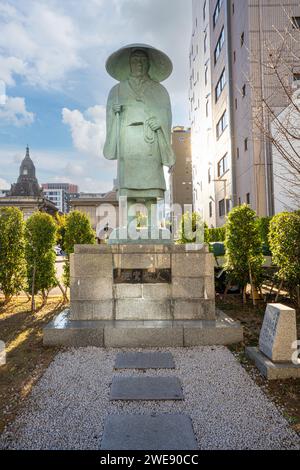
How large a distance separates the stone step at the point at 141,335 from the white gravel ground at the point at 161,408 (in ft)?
1.69

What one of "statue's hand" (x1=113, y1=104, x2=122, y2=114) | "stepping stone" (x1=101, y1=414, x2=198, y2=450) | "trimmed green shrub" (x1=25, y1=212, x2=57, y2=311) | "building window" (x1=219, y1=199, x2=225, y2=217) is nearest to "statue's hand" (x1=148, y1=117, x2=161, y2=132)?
"statue's hand" (x1=113, y1=104, x2=122, y2=114)

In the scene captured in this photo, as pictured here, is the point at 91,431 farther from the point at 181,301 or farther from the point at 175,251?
the point at 175,251

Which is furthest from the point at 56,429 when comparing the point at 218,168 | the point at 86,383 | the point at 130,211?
the point at 218,168

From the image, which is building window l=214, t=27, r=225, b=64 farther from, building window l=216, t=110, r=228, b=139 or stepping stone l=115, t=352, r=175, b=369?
A: stepping stone l=115, t=352, r=175, b=369

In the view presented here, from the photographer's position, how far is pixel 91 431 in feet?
8.69

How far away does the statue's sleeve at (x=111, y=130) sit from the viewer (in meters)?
6.37

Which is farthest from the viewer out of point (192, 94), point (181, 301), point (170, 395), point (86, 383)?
point (192, 94)

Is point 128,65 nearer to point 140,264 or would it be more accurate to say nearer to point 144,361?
point 140,264

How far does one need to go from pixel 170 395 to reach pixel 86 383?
3.43ft

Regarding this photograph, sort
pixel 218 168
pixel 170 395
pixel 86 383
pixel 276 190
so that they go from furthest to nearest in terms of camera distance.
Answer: pixel 218 168 → pixel 276 190 → pixel 86 383 → pixel 170 395

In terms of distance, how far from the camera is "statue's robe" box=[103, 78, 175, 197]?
6.20 meters

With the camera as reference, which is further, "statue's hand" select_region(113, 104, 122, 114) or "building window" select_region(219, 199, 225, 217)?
"building window" select_region(219, 199, 225, 217)

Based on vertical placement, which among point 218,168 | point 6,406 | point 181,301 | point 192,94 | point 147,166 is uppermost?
point 192,94

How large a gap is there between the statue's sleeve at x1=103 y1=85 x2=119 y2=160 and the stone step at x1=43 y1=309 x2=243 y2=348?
3.59 m
